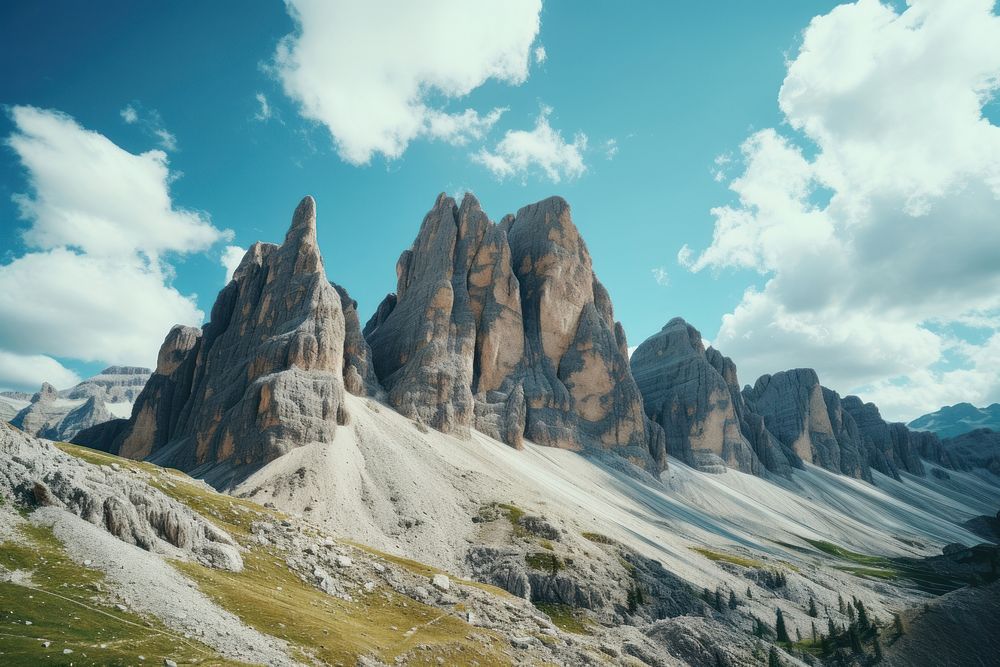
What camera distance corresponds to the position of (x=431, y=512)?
89938mm

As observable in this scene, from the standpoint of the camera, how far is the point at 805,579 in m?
100

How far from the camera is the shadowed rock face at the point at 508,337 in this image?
13825 cm

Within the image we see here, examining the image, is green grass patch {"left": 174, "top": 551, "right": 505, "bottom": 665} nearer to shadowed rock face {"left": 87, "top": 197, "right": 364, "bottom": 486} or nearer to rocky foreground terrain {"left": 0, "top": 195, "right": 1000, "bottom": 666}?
rocky foreground terrain {"left": 0, "top": 195, "right": 1000, "bottom": 666}

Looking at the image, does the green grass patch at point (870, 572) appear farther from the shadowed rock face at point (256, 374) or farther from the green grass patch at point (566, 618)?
the shadowed rock face at point (256, 374)

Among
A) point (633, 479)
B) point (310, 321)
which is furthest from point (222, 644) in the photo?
point (633, 479)

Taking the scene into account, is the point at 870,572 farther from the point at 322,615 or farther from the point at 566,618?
the point at 322,615

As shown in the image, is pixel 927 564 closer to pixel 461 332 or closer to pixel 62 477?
pixel 461 332

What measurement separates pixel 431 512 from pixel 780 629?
48838mm

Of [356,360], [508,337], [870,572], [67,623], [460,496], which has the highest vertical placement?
[508,337]

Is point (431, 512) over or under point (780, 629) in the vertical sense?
over

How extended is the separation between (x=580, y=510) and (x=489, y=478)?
17.2 metres

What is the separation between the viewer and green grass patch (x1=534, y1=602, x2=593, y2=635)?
67.2 meters

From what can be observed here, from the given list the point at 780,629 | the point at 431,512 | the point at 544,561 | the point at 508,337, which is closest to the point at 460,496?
the point at 431,512

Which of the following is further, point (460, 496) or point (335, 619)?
point (460, 496)
